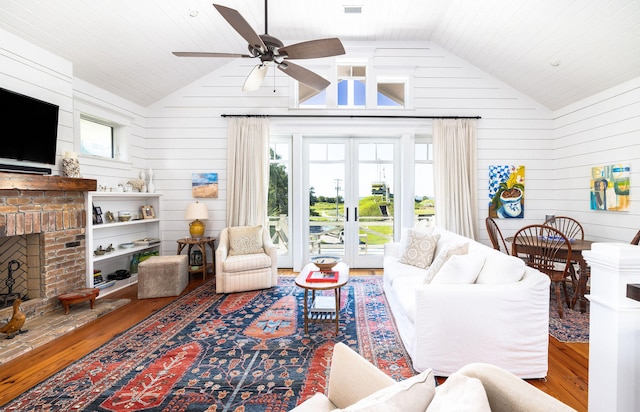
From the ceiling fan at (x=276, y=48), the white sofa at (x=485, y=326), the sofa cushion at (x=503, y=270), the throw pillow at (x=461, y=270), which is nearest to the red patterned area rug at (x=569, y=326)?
the white sofa at (x=485, y=326)

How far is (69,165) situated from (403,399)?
13.3 feet

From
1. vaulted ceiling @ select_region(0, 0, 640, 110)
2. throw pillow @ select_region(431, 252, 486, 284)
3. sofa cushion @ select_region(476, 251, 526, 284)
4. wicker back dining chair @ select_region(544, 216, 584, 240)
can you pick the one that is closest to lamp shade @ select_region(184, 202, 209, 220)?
vaulted ceiling @ select_region(0, 0, 640, 110)

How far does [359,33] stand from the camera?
4.65 metres

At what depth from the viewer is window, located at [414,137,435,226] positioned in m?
5.14

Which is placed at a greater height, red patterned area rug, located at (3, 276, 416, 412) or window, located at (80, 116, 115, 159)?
window, located at (80, 116, 115, 159)

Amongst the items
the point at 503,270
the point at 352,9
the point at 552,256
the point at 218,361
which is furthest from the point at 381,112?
the point at 218,361

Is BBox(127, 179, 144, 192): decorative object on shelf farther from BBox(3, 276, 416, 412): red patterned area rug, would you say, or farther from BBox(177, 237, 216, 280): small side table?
BBox(3, 276, 416, 412): red patterned area rug

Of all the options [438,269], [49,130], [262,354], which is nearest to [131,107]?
[49,130]

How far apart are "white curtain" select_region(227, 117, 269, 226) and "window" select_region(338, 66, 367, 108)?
136cm

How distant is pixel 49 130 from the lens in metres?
3.15

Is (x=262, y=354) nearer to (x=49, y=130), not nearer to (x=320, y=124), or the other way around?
(x=49, y=130)

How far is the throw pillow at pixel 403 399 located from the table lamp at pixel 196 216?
4322 mm

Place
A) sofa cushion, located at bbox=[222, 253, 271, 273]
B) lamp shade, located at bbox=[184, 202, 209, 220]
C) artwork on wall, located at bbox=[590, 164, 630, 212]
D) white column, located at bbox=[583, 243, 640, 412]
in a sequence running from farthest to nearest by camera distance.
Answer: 1. lamp shade, located at bbox=[184, 202, 209, 220]
2. sofa cushion, located at bbox=[222, 253, 271, 273]
3. artwork on wall, located at bbox=[590, 164, 630, 212]
4. white column, located at bbox=[583, 243, 640, 412]

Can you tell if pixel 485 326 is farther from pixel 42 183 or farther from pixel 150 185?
pixel 150 185
